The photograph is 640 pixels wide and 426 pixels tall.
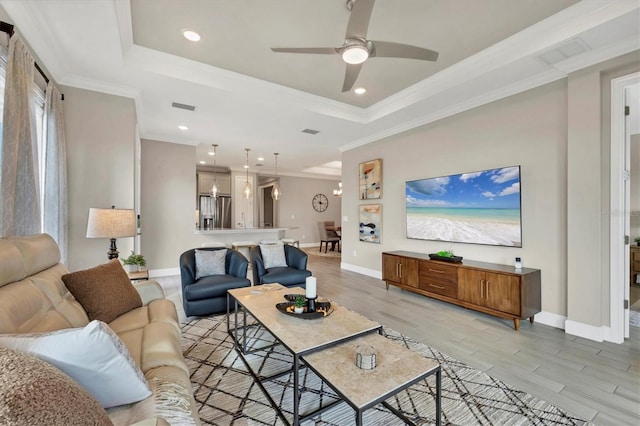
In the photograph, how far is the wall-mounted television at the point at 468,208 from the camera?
3.49m

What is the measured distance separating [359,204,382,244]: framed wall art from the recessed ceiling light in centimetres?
386

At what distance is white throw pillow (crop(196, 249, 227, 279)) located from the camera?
365cm

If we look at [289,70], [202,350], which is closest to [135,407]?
[202,350]

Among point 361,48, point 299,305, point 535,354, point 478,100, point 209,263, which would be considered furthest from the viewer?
point 478,100

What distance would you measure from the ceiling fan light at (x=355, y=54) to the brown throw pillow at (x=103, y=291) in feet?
8.27

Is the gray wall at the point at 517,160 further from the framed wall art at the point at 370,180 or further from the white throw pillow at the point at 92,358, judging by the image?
the white throw pillow at the point at 92,358

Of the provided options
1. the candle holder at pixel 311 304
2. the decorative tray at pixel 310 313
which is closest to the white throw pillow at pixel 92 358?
the decorative tray at pixel 310 313

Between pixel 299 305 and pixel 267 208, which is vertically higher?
pixel 267 208

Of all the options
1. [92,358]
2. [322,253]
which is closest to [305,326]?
[92,358]

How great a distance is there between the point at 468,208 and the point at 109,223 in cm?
427

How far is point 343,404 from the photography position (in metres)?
1.89

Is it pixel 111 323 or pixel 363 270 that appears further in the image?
pixel 363 270

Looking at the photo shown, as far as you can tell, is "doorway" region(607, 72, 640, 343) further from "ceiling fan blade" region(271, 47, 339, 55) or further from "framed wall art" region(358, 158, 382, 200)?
"framed wall art" region(358, 158, 382, 200)

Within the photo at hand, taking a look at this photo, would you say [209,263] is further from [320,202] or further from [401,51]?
[320,202]
